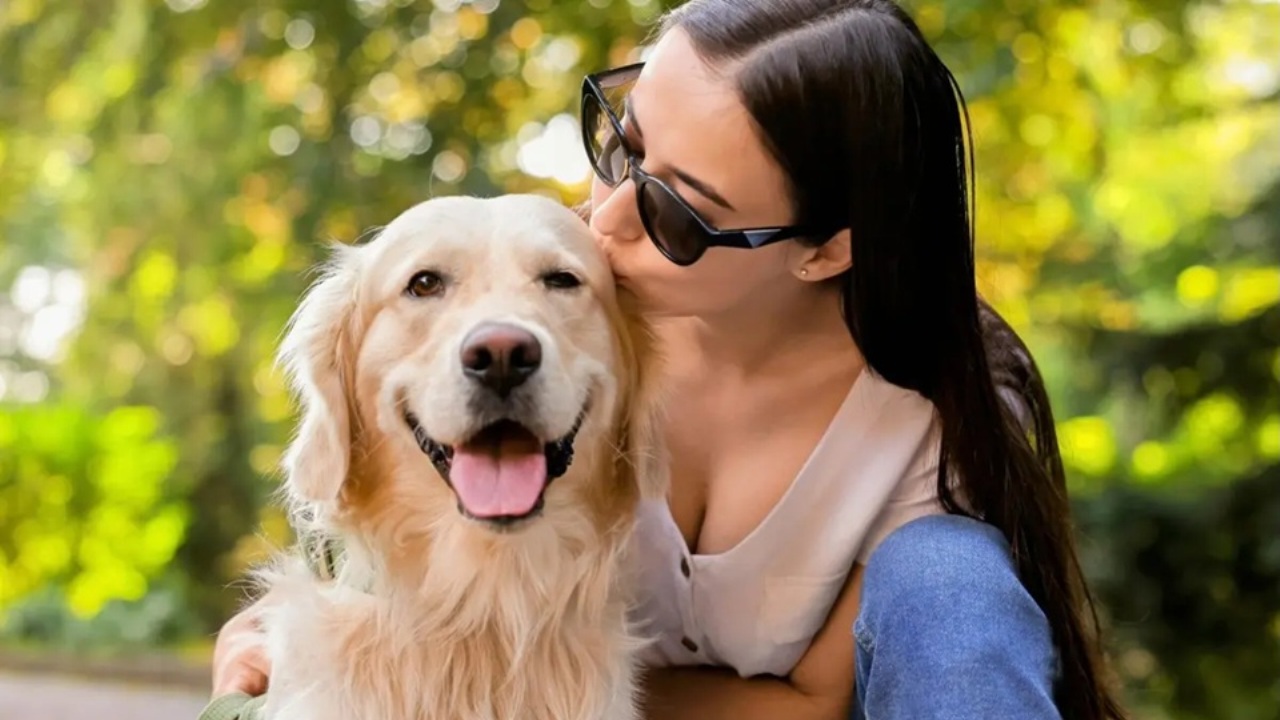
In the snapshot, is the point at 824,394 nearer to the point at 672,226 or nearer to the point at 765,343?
the point at 765,343

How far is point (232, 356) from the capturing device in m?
5.41

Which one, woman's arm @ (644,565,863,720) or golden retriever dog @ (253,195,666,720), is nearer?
golden retriever dog @ (253,195,666,720)

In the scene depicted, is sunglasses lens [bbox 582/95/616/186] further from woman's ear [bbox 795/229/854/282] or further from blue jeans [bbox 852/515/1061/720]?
blue jeans [bbox 852/515/1061/720]

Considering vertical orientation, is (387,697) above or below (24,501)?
above

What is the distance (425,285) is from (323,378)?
0.73ft

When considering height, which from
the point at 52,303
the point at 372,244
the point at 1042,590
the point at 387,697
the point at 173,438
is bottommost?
the point at 173,438

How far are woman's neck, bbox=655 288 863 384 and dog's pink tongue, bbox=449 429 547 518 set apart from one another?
1.30 ft

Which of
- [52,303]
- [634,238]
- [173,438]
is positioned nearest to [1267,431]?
[634,238]

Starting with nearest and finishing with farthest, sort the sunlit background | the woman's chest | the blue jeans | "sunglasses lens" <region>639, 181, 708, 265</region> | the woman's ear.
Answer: the blue jeans
"sunglasses lens" <region>639, 181, 708, 265</region>
the woman's ear
the woman's chest
the sunlit background

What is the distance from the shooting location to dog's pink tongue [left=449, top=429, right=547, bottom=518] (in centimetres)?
168

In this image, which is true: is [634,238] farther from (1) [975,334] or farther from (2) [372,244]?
(1) [975,334]

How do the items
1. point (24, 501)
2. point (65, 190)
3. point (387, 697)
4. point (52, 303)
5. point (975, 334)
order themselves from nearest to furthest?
point (387, 697)
point (975, 334)
point (65, 190)
point (24, 501)
point (52, 303)

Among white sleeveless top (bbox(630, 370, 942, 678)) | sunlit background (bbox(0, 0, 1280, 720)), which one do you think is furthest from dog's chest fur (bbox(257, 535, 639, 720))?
sunlit background (bbox(0, 0, 1280, 720))

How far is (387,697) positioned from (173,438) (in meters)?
4.50
